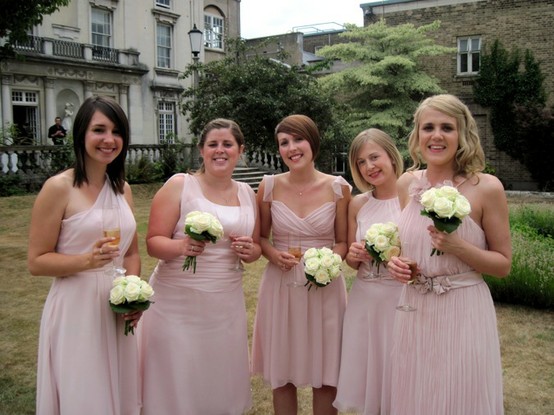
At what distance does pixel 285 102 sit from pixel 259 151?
3.99m

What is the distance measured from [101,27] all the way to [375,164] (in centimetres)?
2685

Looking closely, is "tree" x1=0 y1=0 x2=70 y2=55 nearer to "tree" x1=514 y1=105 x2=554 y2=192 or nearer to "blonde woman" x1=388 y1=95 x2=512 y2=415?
"blonde woman" x1=388 y1=95 x2=512 y2=415

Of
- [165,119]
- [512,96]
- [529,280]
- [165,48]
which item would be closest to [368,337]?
[529,280]

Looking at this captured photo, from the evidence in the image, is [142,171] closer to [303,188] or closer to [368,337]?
[303,188]

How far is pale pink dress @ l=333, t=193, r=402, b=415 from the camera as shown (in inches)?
159

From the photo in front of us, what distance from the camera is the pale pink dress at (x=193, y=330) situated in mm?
4086

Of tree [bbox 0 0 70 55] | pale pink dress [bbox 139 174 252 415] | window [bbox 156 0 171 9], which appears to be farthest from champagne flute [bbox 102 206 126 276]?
window [bbox 156 0 171 9]

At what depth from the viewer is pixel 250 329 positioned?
23.2 ft

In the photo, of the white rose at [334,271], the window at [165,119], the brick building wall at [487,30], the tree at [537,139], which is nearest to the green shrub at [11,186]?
the window at [165,119]

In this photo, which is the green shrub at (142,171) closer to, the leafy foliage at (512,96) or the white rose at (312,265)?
the leafy foliage at (512,96)

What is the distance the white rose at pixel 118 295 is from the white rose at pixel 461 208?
212 cm

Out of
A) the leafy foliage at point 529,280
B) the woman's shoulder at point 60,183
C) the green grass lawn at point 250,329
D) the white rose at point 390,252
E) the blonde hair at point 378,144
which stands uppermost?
the blonde hair at point 378,144

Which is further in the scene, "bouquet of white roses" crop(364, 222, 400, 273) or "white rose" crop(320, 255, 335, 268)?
"white rose" crop(320, 255, 335, 268)

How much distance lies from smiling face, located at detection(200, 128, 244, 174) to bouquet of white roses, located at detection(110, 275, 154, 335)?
119cm
